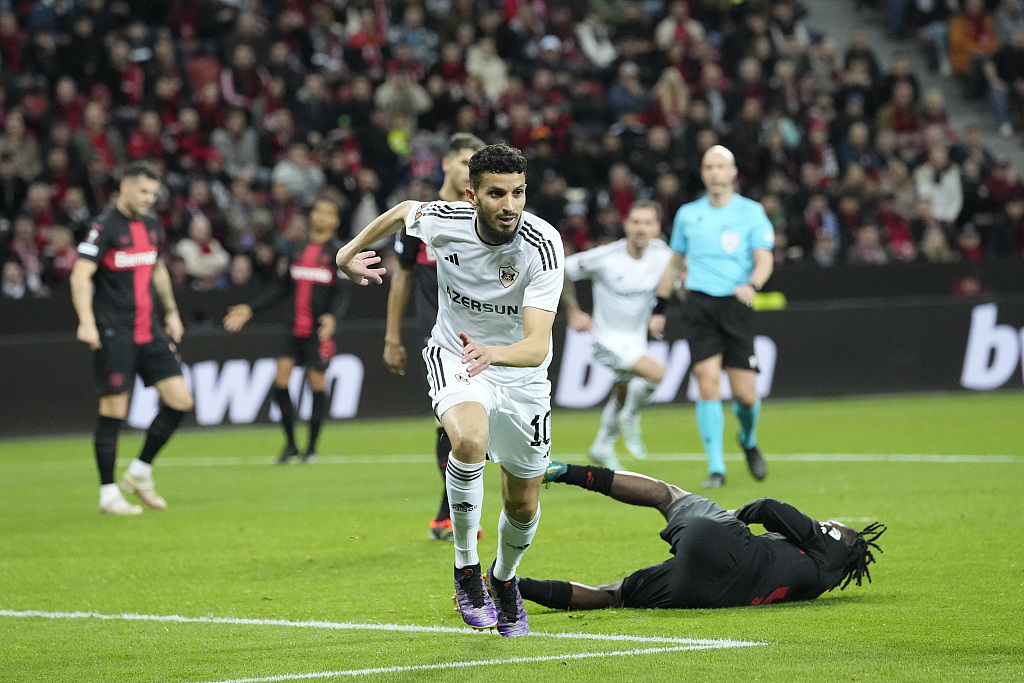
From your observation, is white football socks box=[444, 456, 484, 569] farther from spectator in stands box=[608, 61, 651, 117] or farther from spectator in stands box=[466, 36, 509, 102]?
spectator in stands box=[608, 61, 651, 117]

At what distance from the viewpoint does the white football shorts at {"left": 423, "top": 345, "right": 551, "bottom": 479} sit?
5.67 m

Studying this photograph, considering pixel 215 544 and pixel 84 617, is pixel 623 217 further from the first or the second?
pixel 84 617

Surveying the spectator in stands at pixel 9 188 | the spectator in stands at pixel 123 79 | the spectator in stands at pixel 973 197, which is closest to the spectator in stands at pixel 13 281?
the spectator in stands at pixel 9 188

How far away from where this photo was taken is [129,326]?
9.86 meters

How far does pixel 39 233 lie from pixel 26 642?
Result: 11.7 m

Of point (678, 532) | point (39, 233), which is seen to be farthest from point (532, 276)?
point (39, 233)

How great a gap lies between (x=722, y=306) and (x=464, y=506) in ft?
16.7

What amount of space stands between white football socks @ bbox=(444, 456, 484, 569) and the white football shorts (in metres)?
0.15

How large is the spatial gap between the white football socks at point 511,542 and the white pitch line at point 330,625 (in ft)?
0.92

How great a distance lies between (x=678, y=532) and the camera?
6.02 m

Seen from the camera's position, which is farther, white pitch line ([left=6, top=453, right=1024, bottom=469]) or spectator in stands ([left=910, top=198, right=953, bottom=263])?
spectator in stands ([left=910, top=198, right=953, bottom=263])

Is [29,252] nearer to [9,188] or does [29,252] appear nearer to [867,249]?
[9,188]

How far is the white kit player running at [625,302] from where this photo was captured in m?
11.7

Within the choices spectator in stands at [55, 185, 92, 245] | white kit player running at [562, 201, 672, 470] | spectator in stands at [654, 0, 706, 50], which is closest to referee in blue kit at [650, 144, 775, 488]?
white kit player running at [562, 201, 672, 470]
